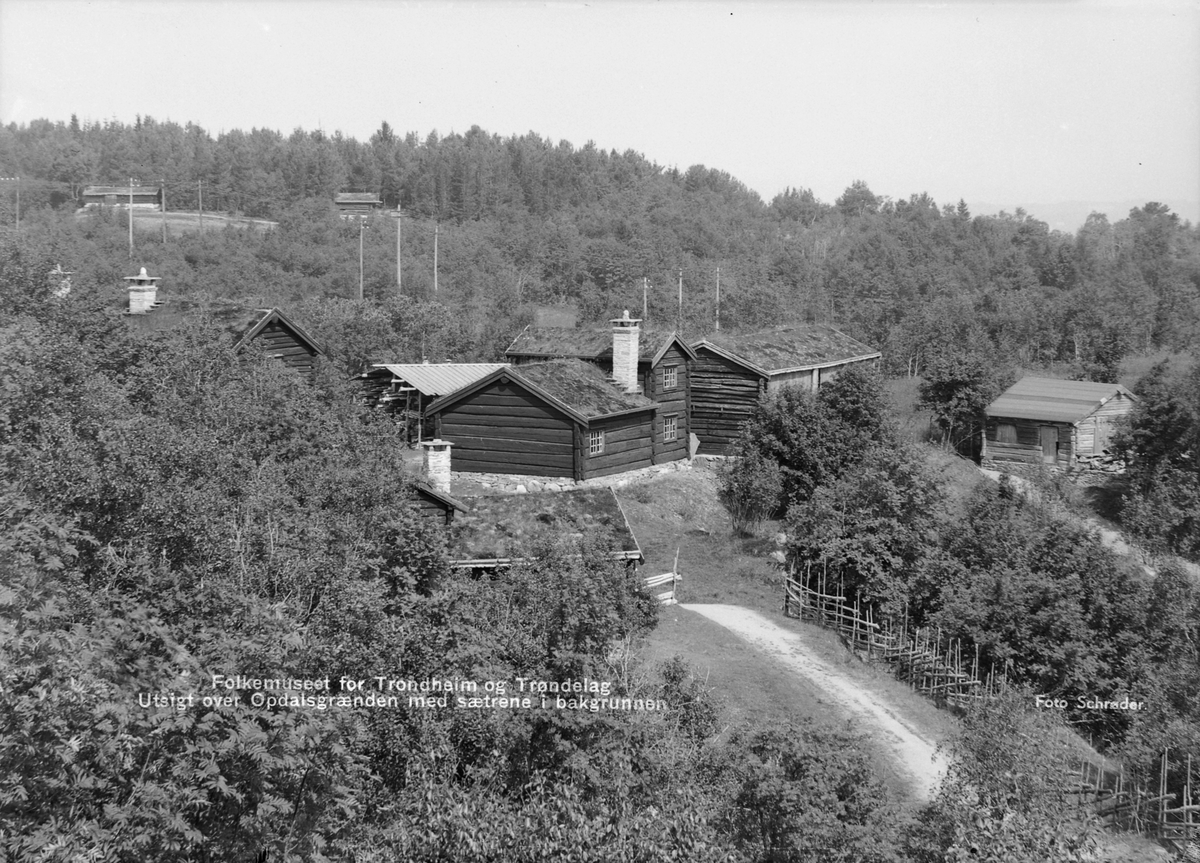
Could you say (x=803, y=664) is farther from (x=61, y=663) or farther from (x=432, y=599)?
Result: (x=61, y=663)

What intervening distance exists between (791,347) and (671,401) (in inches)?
325

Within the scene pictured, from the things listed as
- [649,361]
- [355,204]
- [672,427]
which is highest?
[355,204]

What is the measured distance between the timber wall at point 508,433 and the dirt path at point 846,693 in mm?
9391

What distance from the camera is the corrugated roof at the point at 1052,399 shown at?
43.0 metres

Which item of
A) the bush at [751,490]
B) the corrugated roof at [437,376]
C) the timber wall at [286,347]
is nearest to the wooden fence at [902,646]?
the bush at [751,490]

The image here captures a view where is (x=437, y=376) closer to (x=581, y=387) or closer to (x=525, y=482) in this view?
(x=581, y=387)

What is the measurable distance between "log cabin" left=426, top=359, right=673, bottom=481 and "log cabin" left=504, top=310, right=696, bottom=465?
2.30 m

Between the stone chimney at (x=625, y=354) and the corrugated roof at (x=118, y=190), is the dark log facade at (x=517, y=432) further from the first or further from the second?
the corrugated roof at (x=118, y=190)

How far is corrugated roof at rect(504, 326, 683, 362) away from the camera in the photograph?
3947cm

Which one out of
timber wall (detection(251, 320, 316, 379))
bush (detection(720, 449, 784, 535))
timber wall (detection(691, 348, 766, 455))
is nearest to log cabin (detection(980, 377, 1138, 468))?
timber wall (detection(691, 348, 766, 455))

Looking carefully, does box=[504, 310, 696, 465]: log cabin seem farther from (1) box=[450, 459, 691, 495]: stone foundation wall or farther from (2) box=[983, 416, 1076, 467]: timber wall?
(2) box=[983, 416, 1076, 467]: timber wall

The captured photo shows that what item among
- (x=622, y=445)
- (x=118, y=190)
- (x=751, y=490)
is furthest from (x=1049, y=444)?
(x=118, y=190)

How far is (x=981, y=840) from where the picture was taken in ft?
39.9

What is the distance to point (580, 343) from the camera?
41500mm
